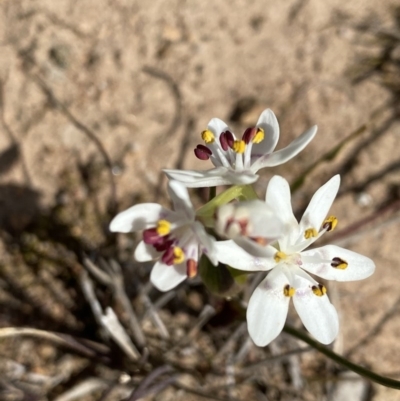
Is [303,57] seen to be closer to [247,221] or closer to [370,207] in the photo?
[370,207]

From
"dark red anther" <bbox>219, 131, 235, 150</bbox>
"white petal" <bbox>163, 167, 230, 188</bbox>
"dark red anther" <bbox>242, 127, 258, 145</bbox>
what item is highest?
"dark red anther" <bbox>242, 127, 258, 145</bbox>

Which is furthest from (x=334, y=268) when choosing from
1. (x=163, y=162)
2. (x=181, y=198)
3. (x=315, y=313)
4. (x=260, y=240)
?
(x=163, y=162)

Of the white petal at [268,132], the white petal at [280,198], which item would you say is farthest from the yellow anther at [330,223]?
the white petal at [268,132]

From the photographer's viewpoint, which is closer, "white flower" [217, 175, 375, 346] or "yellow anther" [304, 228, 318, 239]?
"white flower" [217, 175, 375, 346]

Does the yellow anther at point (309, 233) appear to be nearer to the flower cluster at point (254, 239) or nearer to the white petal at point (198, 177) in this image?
the flower cluster at point (254, 239)

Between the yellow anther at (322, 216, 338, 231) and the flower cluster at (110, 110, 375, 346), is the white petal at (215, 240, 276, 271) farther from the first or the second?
the yellow anther at (322, 216, 338, 231)

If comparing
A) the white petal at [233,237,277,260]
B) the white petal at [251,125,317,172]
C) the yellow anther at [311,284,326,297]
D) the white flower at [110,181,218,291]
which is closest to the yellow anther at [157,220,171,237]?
the white flower at [110,181,218,291]

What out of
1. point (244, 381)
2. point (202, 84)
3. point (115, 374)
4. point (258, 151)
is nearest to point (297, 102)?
point (202, 84)

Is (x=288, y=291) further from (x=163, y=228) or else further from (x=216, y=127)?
(x=216, y=127)
